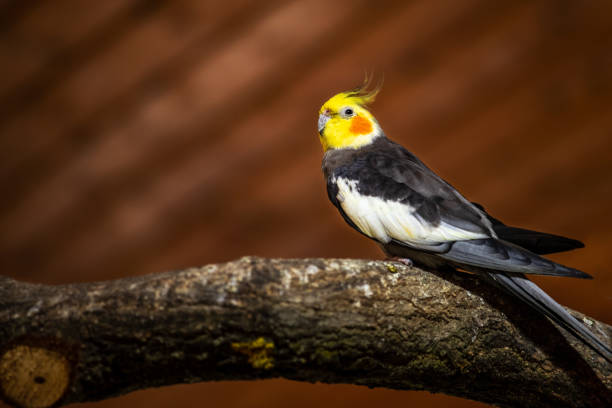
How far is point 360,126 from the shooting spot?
185 cm

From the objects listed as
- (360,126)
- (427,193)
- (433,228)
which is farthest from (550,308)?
(360,126)

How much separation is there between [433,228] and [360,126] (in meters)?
0.56

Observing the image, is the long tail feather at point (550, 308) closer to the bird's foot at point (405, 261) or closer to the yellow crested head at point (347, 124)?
the bird's foot at point (405, 261)

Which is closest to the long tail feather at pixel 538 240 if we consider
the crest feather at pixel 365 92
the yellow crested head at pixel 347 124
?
the yellow crested head at pixel 347 124

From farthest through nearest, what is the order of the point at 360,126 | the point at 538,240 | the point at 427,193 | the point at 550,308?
the point at 360,126 < the point at 427,193 < the point at 538,240 < the point at 550,308

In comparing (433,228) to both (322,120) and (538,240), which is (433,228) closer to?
(538,240)

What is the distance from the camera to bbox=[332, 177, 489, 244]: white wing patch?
142cm

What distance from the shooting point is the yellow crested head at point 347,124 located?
1836 millimetres

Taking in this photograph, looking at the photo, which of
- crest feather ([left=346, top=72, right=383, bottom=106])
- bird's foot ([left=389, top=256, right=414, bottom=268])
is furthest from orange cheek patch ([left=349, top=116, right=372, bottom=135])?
bird's foot ([left=389, top=256, right=414, bottom=268])

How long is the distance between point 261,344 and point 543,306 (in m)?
0.71

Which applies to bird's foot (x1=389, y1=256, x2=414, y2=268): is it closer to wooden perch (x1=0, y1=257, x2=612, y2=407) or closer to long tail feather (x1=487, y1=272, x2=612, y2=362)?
wooden perch (x1=0, y1=257, x2=612, y2=407)

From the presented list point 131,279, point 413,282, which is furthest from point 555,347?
point 131,279

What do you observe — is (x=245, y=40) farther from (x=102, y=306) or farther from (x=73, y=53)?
(x=102, y=306)

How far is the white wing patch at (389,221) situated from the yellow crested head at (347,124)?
256 millimetres
